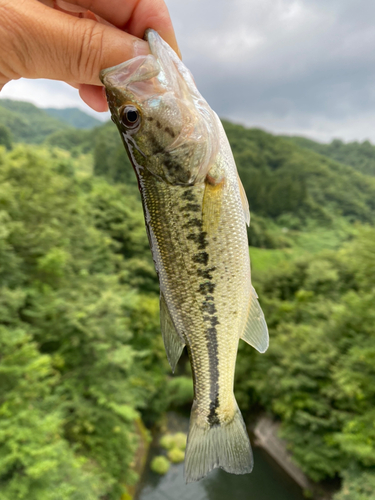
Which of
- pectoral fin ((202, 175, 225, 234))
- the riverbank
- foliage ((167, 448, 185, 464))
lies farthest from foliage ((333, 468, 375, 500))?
pectoral fin ((202, 175, 225, 234))

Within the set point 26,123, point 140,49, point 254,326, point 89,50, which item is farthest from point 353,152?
point 89,50

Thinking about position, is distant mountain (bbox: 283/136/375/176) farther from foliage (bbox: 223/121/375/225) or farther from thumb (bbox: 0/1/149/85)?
thumb (bbox: 0/1/149/85)

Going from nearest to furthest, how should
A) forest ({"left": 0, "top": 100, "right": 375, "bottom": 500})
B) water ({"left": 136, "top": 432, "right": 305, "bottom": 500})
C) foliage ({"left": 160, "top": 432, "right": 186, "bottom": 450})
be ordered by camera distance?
forest ({"left": 0, "top": 100, "right": 375, "bottom": 500}) < water ({"left": 136, "top": 432, "right": 305, "bottom": 500}) < foliage ({"left": 160, "top": 432, "right": 186, "bottom": 450})

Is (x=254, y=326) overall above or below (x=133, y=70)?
below

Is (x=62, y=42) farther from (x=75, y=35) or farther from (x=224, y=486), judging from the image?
(x=224, y=486)

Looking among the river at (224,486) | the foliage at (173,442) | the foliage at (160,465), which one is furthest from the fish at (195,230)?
the foliage at (173,442)

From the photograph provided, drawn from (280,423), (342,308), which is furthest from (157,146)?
(280,423)

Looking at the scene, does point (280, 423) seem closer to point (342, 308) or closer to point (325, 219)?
point (342, 308)
